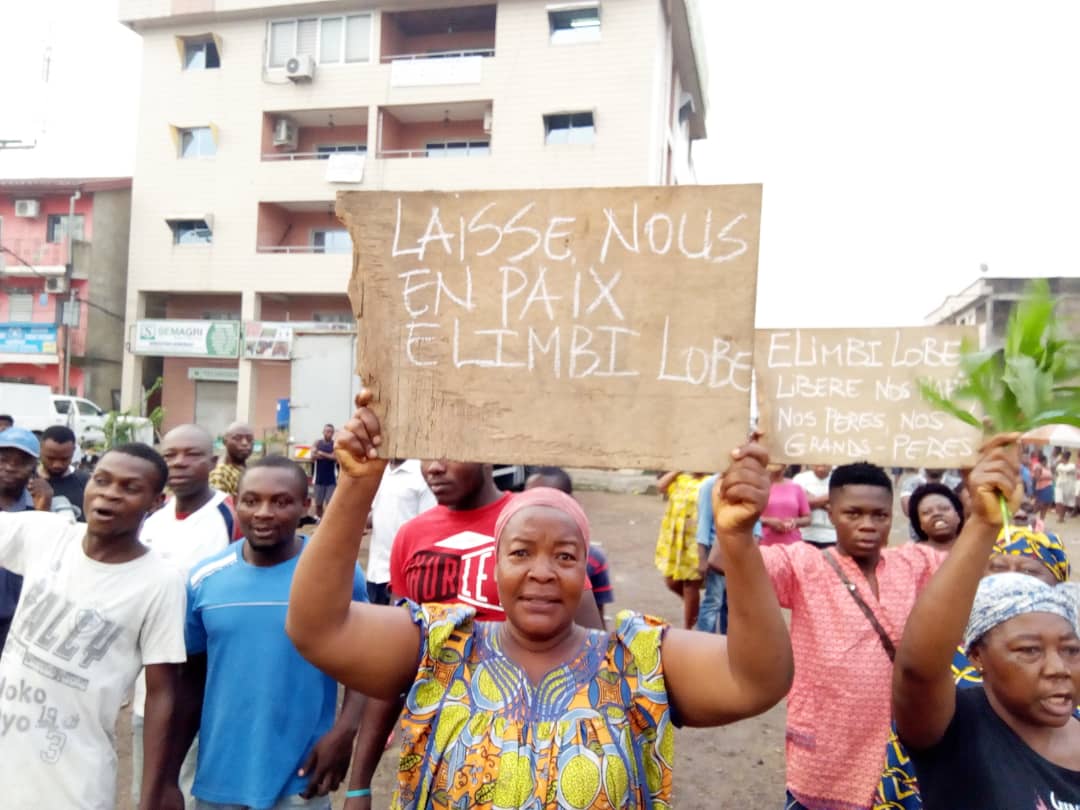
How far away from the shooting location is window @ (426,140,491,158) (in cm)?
2241

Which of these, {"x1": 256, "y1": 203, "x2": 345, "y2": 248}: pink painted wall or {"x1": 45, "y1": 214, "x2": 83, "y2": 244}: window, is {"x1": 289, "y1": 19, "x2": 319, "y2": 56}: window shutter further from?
{"x1": 45, "y1": 214, "x2": 83, "y2": 244}: window

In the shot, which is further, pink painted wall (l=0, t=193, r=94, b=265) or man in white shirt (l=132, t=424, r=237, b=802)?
pink painted wall (l=0, t=193, r=94, b=265)

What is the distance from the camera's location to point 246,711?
7.89 ft

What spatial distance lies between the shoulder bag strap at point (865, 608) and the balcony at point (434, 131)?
20.6m

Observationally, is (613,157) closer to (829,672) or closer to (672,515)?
(672,515)

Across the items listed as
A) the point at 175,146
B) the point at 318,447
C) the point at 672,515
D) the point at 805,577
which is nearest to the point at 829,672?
the point at 805,577

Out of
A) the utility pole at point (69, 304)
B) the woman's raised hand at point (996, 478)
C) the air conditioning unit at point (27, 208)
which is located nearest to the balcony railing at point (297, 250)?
the utility pole at point (69, 304)

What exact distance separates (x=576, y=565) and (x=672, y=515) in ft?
15.4

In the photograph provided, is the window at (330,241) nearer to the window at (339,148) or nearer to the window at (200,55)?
the window at (339,148)

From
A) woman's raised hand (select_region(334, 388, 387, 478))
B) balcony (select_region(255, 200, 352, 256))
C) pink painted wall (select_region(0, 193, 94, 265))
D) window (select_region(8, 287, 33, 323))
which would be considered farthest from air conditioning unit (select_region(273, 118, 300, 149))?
woman's raised hand (select_region(334, 388, 387, 478))

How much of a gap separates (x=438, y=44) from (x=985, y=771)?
25.0 metres

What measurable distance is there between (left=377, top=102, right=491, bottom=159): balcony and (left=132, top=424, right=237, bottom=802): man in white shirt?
19.5m

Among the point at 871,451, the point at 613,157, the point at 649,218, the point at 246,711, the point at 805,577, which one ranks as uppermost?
the point at 613,157

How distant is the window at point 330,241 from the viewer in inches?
910
